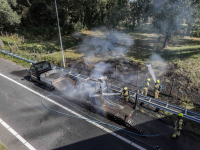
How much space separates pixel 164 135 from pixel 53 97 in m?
7.35

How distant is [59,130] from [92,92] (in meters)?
2.71

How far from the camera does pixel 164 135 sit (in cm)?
661

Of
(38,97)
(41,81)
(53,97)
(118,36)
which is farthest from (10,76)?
(118,36)

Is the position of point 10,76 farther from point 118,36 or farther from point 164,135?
point 118,36

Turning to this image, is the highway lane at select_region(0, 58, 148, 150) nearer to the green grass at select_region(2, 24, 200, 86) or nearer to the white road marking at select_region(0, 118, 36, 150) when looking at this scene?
the white road marking at select_region(0, 118, 36, 150)

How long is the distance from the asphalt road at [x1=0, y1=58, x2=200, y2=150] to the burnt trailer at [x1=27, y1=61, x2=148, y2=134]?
1.93 feet

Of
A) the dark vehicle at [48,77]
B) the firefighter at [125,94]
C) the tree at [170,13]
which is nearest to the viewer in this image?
the firefighter at [125,94]

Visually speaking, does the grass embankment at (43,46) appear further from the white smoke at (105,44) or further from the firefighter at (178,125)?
the firefighter at (178,125)

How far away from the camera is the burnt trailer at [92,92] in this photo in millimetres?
7204

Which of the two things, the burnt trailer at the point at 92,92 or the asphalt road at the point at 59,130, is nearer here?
the asphalt road at the point at 59,130

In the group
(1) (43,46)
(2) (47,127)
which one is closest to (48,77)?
(2) (47,127)

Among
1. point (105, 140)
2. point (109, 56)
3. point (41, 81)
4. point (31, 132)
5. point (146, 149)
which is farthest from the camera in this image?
point (109, 56)

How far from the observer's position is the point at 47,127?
23.9ft

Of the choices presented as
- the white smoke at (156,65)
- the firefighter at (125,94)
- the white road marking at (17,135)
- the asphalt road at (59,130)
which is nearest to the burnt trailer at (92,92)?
the firefighter at (125,94)
